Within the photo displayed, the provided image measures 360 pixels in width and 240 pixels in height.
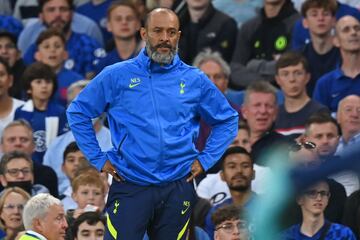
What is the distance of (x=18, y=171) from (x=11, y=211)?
2.51 feet

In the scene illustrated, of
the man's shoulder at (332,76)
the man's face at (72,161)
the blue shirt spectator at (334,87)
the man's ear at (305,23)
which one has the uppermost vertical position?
the man's ear at (305,23)

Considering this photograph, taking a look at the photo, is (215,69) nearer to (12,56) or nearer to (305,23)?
(305,23)

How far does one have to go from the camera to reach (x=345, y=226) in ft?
24.8

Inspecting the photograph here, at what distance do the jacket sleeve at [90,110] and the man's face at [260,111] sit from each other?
14.6ft

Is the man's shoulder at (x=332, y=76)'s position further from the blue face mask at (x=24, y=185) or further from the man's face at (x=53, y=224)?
the man's face at (x=53, y=224)

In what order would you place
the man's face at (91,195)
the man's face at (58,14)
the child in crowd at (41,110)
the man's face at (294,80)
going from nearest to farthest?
the man's face at (91,195), the man's face at (294,80), the child in crowd at (41,110), the man's face at (58,14)

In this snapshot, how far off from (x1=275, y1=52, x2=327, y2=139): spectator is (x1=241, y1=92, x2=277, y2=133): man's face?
181 mm

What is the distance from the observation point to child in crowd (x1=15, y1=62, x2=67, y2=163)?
1040 centimetres

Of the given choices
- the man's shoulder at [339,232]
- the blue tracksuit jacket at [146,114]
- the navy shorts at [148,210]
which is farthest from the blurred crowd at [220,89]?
the blue tracksuit jacket at [146,114]

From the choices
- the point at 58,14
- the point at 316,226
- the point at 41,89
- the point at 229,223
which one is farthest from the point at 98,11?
the point at 316,226

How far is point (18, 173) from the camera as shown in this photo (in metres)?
9.02

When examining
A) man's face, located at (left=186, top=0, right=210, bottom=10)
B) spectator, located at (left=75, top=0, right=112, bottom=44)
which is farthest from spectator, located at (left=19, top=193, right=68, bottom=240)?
spectator, located at (left=75, top=0, right=112, bottom=44)

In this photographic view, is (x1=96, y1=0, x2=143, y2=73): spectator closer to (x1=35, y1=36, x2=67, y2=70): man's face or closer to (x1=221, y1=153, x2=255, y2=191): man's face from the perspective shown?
(x1=35, y1=36, x2=67, y2=70): man's face

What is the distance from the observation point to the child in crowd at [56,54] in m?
11.3
